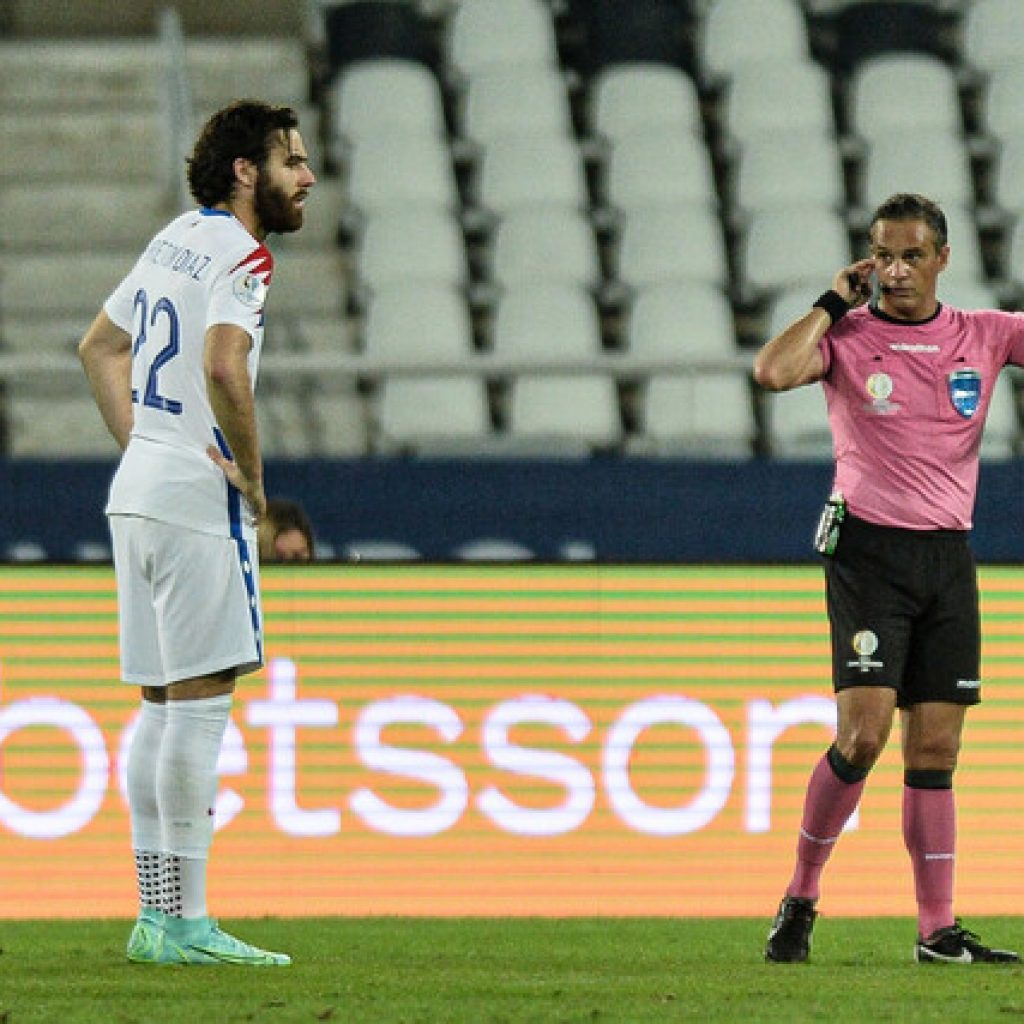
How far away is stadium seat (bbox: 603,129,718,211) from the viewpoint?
13.3 m

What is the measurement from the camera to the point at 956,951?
20.9 feet

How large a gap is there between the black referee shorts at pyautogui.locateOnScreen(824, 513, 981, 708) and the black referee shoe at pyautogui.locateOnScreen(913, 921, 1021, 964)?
0.55 metres

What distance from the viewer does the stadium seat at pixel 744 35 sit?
47.1 feet

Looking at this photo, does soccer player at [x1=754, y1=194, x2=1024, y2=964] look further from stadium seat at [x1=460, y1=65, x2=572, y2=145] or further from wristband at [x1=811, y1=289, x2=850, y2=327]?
stadium seat at [x1=460, y1=65, x2=572, y2=145]

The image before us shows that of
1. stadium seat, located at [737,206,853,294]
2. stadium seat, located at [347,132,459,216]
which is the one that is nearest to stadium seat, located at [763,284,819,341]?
stadium seat, located at [737,206,853,294]

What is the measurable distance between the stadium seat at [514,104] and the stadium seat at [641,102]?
7.3 inches

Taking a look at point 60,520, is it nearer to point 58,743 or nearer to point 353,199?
point 58,743

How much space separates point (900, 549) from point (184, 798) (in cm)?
177

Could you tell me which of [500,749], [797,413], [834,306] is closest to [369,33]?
[797,413]

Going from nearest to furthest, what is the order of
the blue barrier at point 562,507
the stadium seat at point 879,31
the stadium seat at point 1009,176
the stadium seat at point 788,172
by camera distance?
the blue barrier at point 562,507
the stadium seat at point 788,172
the stadium seat at point 1009,176
the stadium seat at point 879,31

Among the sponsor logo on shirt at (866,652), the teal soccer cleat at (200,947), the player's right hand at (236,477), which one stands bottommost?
the teal soccer cleat at (200,947)

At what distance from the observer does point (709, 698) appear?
831cm

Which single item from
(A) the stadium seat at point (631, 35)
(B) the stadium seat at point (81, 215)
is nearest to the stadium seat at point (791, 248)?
(A) the stadium seat at point (631, 35)

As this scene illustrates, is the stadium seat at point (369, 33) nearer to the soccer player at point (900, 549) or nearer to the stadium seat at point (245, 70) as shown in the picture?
the stadium seat at point (245, 70)
